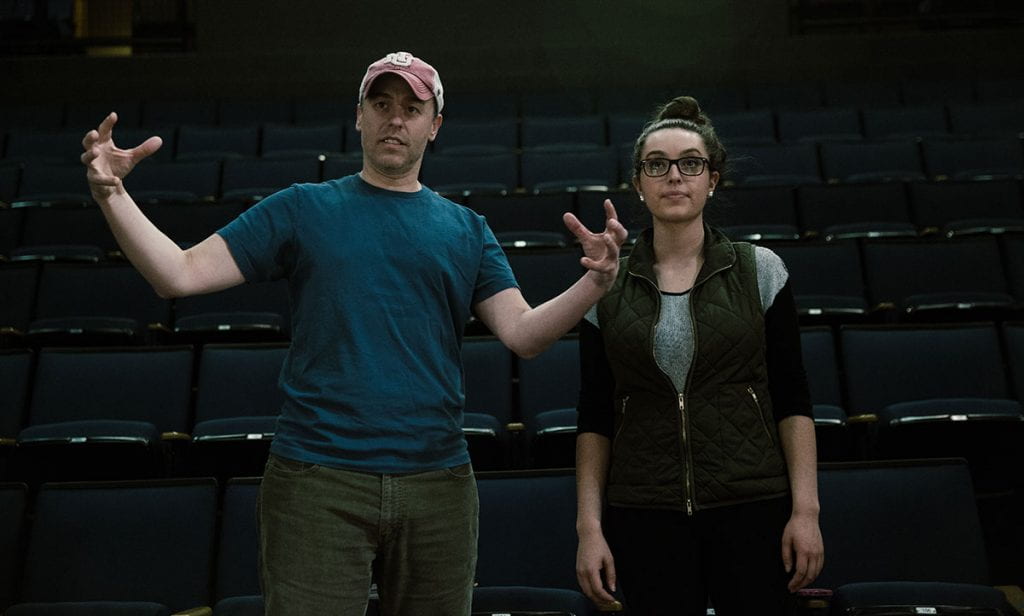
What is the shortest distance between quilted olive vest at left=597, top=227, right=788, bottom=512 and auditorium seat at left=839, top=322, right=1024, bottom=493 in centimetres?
79

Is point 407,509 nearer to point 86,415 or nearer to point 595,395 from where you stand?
point 595,395

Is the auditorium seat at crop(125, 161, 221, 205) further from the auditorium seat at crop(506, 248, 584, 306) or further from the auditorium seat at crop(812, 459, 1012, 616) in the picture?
the auditorium seat at crop(812, 459, 1012, 616)

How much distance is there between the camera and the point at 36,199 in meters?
3.28

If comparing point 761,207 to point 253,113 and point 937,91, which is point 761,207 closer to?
point 937,91

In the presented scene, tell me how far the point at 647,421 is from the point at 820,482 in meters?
0.57

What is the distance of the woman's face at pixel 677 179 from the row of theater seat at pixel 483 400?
68 cm

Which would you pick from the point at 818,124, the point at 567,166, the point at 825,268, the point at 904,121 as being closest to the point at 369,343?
the point at 825,268

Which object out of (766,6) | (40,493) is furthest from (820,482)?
(766,6)

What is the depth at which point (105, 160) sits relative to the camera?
766 mm

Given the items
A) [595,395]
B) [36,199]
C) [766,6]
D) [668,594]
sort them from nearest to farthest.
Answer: [668,594] → [595,395] → [36,199] → [766,6]

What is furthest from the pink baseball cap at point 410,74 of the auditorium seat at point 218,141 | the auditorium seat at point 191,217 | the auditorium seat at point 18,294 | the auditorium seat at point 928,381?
the auditorium seat at point 218,141

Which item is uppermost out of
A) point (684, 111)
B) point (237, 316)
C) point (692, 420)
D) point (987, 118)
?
point (987, 118)

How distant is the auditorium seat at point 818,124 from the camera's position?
3.86 m

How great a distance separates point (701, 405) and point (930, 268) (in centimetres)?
167
